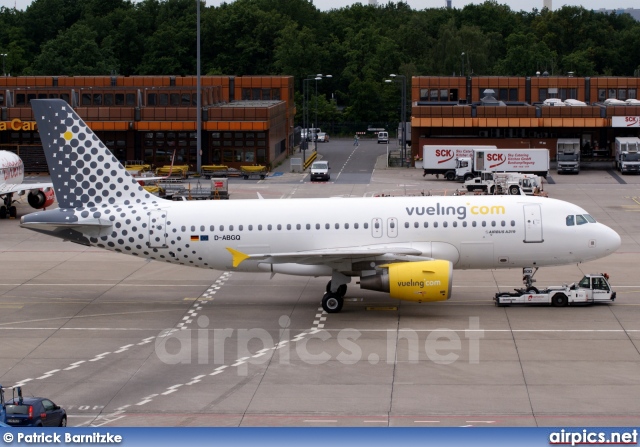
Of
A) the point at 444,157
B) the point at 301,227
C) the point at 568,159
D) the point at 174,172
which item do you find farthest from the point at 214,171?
the point at 301,227

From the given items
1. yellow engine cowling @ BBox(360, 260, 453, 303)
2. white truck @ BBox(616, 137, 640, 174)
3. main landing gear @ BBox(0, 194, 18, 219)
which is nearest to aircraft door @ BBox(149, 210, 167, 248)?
yellow engine cowling @ BBox(360, 260, 453, 303)

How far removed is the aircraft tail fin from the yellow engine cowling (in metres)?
12.2

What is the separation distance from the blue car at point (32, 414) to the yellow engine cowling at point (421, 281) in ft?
53.1

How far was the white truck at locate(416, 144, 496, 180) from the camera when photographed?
95.2m

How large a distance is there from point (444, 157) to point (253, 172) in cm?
1802

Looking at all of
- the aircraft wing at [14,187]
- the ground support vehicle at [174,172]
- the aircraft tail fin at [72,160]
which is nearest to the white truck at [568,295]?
the aircraft tail fin at [72,160]

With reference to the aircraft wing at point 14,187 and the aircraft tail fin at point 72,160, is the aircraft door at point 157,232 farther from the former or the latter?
the aircraft wing at point 14,187

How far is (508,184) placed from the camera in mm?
81188

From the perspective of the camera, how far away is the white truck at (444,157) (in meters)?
95.2

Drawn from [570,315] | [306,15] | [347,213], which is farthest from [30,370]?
[306,15]

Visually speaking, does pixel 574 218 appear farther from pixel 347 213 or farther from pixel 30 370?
pixel 30 370

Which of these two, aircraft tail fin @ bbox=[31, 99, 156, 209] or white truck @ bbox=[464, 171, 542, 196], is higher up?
aircraft tail fin @ bbox=[31, 99, 156, 209]

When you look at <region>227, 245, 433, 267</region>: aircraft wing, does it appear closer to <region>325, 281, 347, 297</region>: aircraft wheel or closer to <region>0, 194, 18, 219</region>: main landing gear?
<region>325, 281, 347, 297</region>: aircraft wheel

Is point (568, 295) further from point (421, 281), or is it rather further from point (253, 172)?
point (253, 172)
